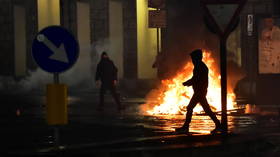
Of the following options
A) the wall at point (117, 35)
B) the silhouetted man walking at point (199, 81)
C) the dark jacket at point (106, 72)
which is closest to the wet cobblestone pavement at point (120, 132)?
the silhouetted man walking at point (199, 81)

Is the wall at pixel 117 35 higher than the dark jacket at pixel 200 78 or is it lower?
higher

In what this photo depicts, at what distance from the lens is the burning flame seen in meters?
19.5

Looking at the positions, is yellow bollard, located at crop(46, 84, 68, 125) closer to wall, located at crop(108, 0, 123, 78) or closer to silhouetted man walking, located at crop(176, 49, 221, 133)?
silhouetted man walking, located at crop(176, 49, 221, 133)

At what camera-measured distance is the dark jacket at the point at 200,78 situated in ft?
45.5

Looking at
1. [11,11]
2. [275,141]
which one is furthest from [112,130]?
[11,11]

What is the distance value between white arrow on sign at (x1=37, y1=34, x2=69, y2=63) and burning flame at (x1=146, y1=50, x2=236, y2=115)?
29.3 feet

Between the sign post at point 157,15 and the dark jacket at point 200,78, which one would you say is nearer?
the dark jacket at point 200,78

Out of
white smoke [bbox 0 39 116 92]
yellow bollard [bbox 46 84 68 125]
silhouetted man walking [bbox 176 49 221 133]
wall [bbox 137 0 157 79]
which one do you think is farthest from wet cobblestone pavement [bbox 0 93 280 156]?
white smoke [bbox 0 39 116 92]

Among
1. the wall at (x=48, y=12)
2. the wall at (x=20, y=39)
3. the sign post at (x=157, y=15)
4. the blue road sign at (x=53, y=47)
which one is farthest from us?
the wall at (x=20, y=39)

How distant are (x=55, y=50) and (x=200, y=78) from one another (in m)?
4.18

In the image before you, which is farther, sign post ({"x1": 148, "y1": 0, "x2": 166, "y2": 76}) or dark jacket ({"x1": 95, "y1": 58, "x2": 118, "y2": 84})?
sign post ({"x1": 148, "y1": 0, "x2": 166, "y2": 76})

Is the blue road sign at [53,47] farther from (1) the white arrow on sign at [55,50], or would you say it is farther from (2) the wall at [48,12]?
(2) the wall at [48,12]

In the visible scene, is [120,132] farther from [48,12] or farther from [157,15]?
[48,12]

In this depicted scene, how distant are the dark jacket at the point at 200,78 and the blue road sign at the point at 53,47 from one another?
3997 mm
